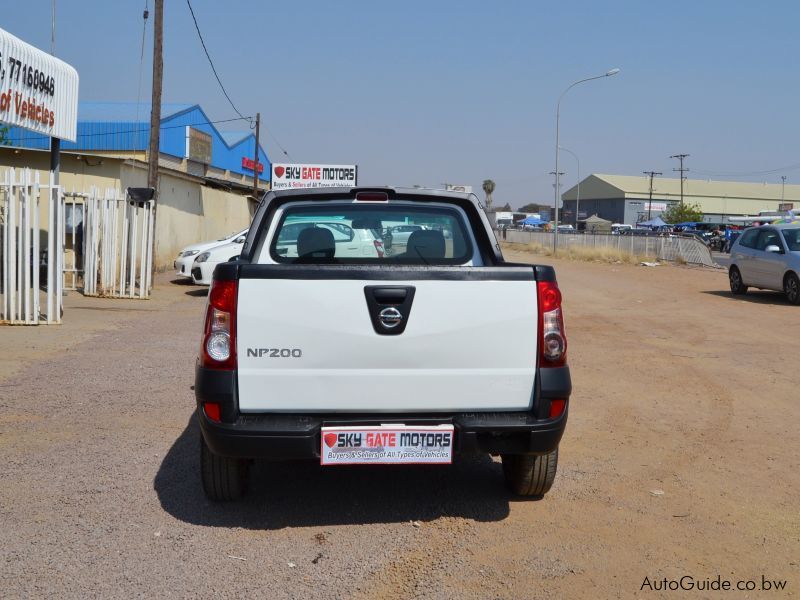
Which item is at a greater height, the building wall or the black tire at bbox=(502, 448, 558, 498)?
the building wall

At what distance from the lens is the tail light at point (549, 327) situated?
4.43m

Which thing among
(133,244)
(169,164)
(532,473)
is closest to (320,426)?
(532,473)

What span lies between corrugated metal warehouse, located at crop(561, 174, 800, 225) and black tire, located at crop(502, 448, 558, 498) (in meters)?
111

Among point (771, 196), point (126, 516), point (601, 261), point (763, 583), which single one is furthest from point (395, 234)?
point (771, 196)

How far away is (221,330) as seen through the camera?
431 cm

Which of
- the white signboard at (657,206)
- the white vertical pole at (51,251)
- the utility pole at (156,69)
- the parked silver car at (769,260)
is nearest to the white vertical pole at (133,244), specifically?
the utility pole at (156,69)

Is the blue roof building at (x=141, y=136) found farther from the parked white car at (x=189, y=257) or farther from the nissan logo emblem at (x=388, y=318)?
the nissan logo emblem at (x=388, y=318)

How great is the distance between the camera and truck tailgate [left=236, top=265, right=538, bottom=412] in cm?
427

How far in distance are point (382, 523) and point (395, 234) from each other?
1.95 meters

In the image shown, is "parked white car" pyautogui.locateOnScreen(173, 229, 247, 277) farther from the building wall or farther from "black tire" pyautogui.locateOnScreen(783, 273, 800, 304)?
"black tire" pyautogui.locateOnScreen(783, 273, 800, 304)

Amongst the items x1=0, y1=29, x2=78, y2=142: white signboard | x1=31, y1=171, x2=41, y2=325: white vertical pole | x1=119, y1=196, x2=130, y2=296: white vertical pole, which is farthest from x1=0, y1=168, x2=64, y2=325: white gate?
x1=119, y1=196, x2=130, y2=296: white vertical pole

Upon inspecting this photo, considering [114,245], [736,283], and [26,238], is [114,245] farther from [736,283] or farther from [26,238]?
[736,283]

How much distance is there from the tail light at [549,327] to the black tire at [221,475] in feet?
5.66

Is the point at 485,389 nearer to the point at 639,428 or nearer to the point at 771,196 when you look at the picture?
the point at 639,428
